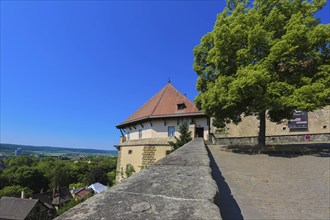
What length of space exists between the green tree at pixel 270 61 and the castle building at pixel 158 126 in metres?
7.70

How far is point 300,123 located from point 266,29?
1259 cm

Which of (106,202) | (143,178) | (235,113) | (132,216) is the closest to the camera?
(132,216)

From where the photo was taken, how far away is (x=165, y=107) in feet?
75.7

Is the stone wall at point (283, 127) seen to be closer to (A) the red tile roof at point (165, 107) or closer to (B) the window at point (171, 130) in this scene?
(A) the red tile roof at point (165, 107)

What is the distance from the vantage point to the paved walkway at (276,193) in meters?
3.59

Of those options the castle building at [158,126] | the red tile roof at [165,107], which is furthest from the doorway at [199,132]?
the red tile roof at [165,107]

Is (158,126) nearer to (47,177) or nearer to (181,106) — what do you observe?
(181,106)

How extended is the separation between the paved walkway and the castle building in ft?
42.7

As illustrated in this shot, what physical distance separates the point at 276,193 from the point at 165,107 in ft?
60.2

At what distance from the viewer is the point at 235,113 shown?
1263 centimetres

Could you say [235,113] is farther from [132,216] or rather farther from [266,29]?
[132,216]

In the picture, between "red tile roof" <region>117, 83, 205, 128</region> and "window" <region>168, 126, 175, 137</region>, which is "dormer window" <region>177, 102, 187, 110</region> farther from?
"window" <region>168, 126, 175, 137</region>

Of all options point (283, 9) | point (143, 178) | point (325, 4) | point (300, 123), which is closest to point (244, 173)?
point (143, 178)

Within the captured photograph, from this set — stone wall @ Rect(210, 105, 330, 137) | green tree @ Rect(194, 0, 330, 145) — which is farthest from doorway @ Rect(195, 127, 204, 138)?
green tree @ Rect(194, 0, 330, 145)
